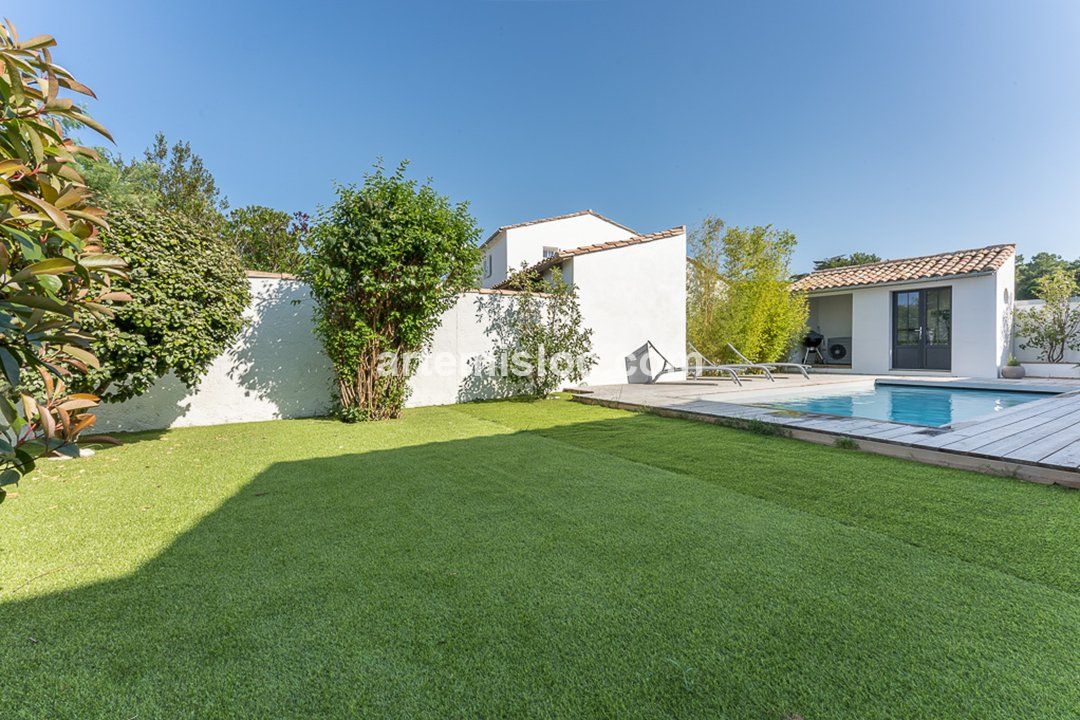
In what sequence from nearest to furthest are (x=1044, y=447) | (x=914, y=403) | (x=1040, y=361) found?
(x=1044, y=447)
(x=914, y=403)
(x=1040, y=361)

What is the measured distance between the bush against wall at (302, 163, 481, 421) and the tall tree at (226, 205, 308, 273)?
49.5 ft

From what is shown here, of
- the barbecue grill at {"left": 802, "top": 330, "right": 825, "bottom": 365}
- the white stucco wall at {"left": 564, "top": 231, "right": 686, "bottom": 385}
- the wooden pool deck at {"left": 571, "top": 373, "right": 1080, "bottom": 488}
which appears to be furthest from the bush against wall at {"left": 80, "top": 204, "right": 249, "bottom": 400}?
the barbecue grill at {"left": 802, "top": 330, "right": 825, "bottom": 365}

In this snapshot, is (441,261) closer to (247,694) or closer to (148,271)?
(148,271)

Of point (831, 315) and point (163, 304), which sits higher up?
point (831, 315)

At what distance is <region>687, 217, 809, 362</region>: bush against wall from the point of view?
41.3ft

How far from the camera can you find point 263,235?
19.5 metres

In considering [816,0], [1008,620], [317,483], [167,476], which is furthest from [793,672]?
[816,0]

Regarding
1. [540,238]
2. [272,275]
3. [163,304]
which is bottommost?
[163,304]

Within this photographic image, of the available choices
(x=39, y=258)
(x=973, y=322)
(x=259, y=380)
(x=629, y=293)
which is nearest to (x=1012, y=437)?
(x=39, y=258)

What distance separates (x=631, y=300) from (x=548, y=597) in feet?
32.0

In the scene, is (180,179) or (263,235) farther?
(180,179)

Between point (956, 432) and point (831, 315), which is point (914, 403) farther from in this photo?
point (831, 315)

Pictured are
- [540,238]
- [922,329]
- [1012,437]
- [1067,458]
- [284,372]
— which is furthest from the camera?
[540,238]

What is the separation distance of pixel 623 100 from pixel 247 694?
1388 cm
